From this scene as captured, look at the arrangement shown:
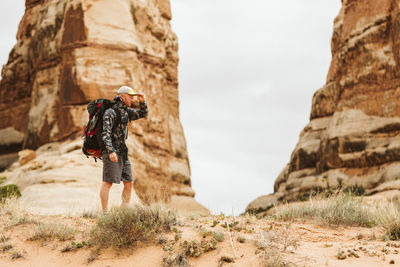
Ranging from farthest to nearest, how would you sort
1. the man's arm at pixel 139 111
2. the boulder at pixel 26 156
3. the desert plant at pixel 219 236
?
the boulder at pixel 26 156 → the man's arm at pixel 139 111 → the desert plant at pixel 219 236

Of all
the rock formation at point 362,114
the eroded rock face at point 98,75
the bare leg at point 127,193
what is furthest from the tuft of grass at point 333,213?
the rock formation at point 362,114

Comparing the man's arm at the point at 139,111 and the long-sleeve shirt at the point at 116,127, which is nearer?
the long-sleeve shirt at the point at 116,127

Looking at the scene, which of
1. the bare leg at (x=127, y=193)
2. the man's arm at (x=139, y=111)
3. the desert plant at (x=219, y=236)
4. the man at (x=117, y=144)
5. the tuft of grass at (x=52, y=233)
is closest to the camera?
the desert plant at (x=219, y=236)

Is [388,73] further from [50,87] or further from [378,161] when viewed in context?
[50,87]

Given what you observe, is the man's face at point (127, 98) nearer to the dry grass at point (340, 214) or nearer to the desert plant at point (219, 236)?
the desert plant at point (219, 236)

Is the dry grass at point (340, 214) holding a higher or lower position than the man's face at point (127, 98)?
lower

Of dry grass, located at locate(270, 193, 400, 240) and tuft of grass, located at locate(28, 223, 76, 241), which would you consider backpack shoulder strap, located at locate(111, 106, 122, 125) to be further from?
dry grass, located at locate(270, 193, 400, 240)

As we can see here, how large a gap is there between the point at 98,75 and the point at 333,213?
15.7 m

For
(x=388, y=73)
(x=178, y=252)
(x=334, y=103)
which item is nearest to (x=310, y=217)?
(x=178, y=252)

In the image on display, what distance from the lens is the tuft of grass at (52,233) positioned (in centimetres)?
766

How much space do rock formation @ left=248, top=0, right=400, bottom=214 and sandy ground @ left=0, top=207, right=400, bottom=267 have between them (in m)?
14.5

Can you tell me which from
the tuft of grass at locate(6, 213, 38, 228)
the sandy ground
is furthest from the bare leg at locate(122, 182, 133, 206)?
the tuft of grass at locate(6, 213, 38, 228)

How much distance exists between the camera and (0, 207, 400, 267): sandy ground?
627 centimetres

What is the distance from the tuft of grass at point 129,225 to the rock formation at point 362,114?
52.3 ft
